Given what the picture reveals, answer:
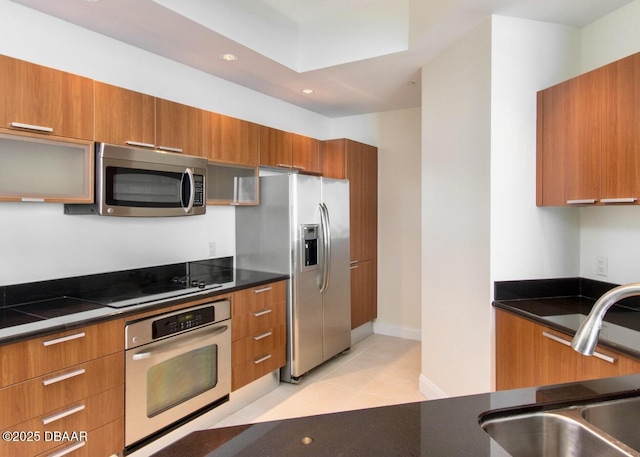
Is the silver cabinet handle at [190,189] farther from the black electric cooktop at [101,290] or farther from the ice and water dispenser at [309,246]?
the ice and water dispenser at [309,246]

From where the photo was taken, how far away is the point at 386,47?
2.92 metres

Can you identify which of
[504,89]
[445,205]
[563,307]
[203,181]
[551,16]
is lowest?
[563,307]

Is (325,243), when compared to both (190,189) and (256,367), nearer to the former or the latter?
(256,367)

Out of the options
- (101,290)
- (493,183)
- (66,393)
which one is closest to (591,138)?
(493,183)

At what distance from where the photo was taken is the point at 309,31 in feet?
10.7

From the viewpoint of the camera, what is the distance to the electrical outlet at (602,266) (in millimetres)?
2355

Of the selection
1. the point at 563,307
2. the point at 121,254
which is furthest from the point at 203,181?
the point at 563,307

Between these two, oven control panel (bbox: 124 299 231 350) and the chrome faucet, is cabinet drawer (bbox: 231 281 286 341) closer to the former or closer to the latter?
oven control panel (bbox: 124 299 231 350)

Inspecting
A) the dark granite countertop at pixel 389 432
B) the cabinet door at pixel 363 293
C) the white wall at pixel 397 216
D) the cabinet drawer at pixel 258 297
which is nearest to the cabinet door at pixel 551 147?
the dark granite countertop at pixel 389 432

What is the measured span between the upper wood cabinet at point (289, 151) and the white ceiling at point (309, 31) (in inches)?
18.0

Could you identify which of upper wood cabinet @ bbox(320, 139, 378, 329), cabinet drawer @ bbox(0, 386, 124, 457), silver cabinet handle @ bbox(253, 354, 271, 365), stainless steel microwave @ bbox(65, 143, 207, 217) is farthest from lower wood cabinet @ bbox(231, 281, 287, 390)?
upper wood cabinet @ bbox(320, 139, 378, 329)

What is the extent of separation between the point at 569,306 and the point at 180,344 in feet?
7.54

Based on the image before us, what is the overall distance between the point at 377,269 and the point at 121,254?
9.55 feet

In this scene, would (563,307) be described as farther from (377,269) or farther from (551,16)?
(377,269)
